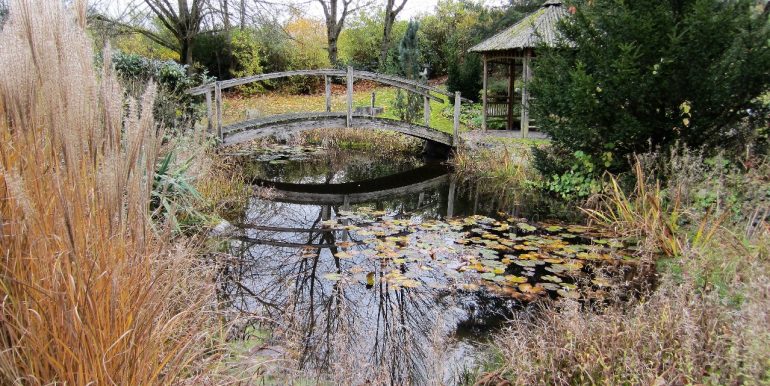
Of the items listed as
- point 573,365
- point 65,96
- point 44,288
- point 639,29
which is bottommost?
point 573,365

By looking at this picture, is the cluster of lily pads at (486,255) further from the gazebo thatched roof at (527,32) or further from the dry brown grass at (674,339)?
the gazebo thatched roof at (527,32)

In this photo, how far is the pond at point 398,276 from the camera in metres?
3.20

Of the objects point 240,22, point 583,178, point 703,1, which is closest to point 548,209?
point 583,178

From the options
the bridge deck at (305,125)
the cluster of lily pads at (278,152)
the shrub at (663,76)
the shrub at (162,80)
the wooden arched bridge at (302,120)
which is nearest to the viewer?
the shrub at (663,76)

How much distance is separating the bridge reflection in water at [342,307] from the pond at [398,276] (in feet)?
0.03

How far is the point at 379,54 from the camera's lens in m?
21.2

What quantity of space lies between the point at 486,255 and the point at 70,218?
13.2ft

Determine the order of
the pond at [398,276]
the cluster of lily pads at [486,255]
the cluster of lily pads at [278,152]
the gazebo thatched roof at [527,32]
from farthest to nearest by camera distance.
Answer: the cluster of lily pads at [278,152] < the gazebo thatched roof at [527,32] < the cluster of lily pads at [486,255] < the pond at [398,276]

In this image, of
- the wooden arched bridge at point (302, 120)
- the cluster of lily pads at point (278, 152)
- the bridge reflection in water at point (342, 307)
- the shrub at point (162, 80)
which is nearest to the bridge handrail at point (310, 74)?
the wooden arched bridge at point (302, 120)

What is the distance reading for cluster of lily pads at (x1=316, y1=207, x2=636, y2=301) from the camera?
4238mm

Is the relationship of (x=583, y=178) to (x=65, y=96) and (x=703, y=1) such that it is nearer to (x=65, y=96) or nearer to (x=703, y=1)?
(x=703, y=1)

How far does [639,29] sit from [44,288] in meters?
5.44

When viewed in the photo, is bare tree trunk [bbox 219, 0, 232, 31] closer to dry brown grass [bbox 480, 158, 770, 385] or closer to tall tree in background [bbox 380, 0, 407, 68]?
tall tree in background [bbox 380, 0, 407, 68]

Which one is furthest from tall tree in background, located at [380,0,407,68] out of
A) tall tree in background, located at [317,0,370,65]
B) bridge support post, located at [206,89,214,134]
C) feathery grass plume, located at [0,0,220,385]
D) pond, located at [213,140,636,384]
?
feathery grass plume, located at [0,0,220,385]
